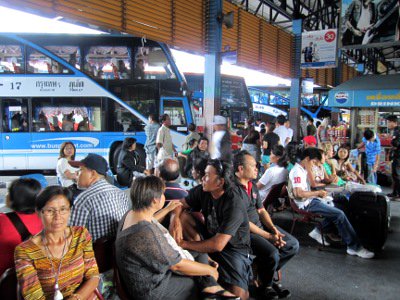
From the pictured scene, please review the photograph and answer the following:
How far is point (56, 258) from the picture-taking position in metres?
2.00

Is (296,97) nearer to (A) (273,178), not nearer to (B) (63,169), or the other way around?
(A) (273,178)

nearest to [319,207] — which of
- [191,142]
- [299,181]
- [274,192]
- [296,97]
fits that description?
[299,181]

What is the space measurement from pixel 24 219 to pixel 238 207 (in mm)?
1484

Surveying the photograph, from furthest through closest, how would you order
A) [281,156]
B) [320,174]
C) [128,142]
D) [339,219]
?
[128,142] → [320,174] → [281,156] → [339,219]

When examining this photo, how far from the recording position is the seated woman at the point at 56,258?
1.88m

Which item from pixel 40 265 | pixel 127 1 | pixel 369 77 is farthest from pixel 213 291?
pixel 369 77

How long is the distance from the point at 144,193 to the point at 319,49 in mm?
10674

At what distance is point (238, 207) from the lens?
2598 mm

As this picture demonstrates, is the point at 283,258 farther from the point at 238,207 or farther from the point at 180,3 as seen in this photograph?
the point at 180,3

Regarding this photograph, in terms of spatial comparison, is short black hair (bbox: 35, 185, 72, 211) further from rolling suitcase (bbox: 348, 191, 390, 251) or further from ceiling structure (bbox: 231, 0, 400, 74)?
ceiling structure (bbox: 231, 0, 400, 74)

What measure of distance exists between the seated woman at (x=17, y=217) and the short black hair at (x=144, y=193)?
682 mm

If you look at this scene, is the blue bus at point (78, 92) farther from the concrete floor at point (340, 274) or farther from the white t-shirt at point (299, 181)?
the concrete floor at point (340, 274)

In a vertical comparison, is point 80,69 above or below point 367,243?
above

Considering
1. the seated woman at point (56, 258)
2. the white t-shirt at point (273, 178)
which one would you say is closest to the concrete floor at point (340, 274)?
the white t-shirt at point (273, 178)
